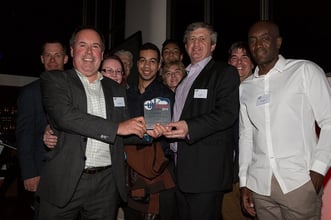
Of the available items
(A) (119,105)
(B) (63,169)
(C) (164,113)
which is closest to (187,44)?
(C) (164,113)

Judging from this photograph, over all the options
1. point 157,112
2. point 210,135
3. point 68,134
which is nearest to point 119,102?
point 157,112

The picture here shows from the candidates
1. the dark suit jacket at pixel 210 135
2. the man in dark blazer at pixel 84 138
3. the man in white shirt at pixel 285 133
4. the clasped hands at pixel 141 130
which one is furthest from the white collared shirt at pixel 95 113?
the man in white shirt at pixel 285 133

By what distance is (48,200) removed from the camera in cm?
203

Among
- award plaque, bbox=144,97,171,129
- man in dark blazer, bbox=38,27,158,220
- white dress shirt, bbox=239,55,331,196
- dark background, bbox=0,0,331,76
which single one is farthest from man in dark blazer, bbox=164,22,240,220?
dark background, bbox=0,0,331,76

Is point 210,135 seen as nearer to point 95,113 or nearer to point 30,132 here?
point 95,113

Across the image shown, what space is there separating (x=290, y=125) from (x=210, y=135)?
0.56m

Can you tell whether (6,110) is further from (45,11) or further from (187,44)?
(187,44)

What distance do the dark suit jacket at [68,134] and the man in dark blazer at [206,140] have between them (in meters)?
0.44

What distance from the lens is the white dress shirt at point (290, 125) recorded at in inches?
78.5

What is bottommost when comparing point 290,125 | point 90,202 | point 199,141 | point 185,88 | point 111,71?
point 90,202

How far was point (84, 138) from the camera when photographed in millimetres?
2098

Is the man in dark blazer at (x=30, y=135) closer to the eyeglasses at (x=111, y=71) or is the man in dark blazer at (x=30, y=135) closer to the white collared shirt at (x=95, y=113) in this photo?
the eyeglasses at (x=111, y=71)

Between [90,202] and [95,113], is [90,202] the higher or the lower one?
the lower one

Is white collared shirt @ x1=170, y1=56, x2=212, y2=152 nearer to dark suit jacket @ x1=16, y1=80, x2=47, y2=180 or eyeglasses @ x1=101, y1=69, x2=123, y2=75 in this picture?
eyeglasses @ x1=101, y1=69, x2=123, y2=75
